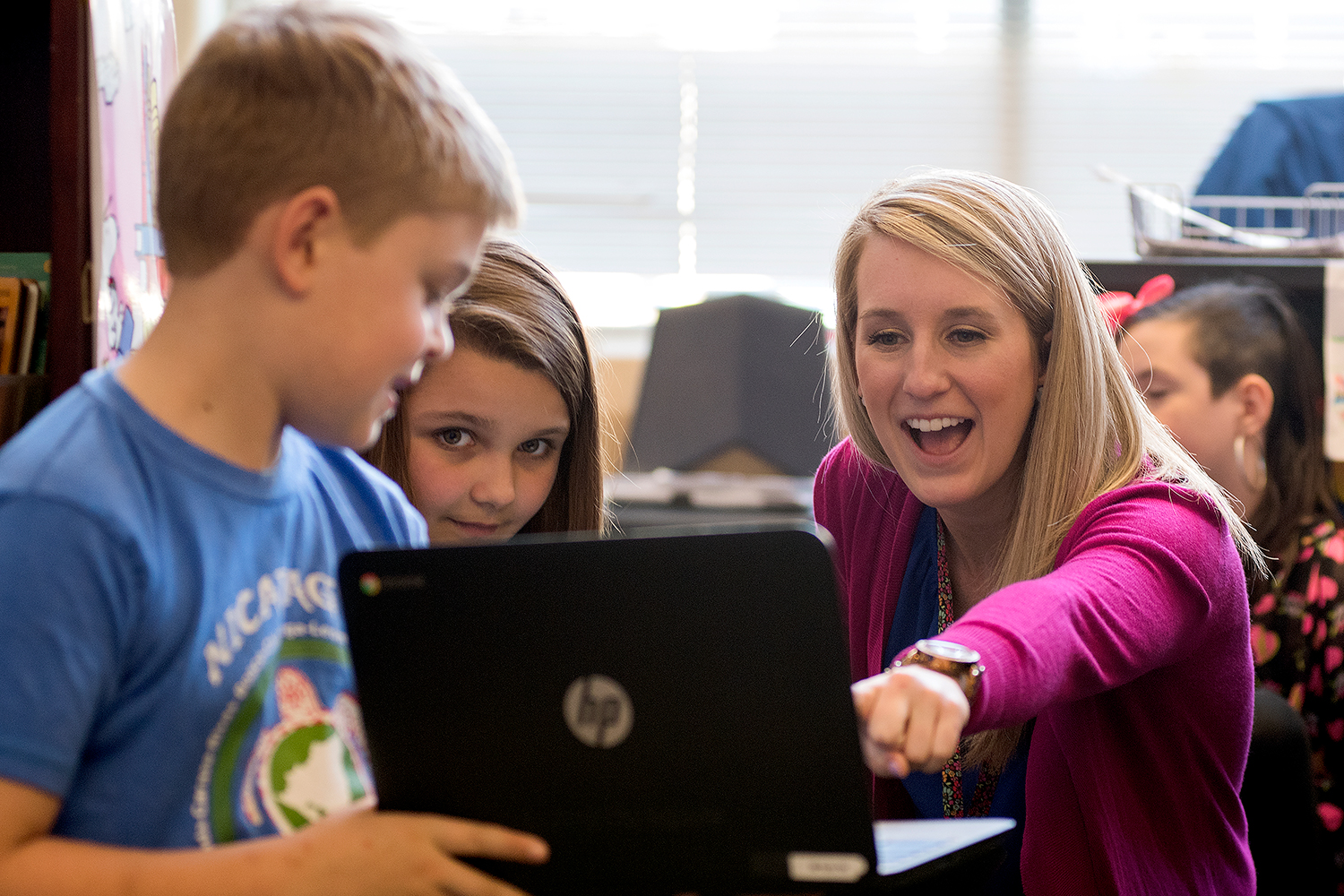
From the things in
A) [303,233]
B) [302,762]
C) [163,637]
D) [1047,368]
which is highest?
[303,233]

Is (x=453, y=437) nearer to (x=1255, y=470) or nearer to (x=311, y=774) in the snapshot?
(x=311, y=774)

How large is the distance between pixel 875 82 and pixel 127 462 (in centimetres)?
270

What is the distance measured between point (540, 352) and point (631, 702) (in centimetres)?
60

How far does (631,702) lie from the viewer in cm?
67

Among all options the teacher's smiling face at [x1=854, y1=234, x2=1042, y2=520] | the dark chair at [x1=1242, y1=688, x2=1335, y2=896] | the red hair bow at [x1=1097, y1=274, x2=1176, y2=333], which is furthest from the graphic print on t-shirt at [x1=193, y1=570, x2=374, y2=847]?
the red hair bow at [x1=1097, y1=274, x2=1176, y2=333]

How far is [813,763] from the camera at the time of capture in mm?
656

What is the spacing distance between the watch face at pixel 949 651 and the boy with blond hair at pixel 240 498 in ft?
0.95

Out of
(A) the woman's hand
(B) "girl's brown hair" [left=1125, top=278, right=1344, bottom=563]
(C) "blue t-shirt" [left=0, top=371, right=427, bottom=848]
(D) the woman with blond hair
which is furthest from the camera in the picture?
(B) "girl's brown hair" [left=1125, top=278, right=1344, bottom=563]

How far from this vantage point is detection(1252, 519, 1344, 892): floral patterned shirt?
5.52 ft

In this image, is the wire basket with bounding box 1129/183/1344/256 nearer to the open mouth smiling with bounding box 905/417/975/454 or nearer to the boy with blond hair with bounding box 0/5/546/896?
the open mouth smiling with bounding box 905/417/975/454

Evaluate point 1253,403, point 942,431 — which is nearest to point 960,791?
point 942,431

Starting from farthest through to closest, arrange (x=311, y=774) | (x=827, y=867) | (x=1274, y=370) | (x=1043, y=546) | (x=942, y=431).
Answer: (x=1274, y=370)
(x=942, y=431)
(x=1043, y=546)
(x=311, y=774)
(x=827, y=867)

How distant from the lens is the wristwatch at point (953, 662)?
775 millimetres

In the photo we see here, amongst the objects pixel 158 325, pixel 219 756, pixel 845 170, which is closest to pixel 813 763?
pixel 219 756
